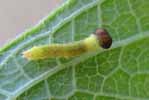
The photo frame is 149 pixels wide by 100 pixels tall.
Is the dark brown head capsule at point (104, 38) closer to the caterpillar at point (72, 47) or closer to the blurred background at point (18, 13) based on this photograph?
the caterpillar at point (72, 47)

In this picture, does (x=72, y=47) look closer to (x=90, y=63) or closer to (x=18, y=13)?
(x=90, y=63)

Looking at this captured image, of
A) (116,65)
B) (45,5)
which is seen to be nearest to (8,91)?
(116,65)

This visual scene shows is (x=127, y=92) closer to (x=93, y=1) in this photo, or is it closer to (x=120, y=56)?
(x=120, y=56)

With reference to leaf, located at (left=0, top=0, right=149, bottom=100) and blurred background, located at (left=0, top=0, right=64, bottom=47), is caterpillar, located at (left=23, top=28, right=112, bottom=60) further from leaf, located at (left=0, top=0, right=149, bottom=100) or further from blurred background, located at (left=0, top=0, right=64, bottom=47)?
blurred background, located at (left=0, top=0, right=64, bottom=47)

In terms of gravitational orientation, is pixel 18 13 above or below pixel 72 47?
above

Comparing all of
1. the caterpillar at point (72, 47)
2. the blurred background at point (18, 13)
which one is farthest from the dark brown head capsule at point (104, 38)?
the blurred background at point (18, 13)

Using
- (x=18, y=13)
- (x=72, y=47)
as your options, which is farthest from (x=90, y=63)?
(x=18, y=13)

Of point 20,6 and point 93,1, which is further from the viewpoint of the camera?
point 20,6
